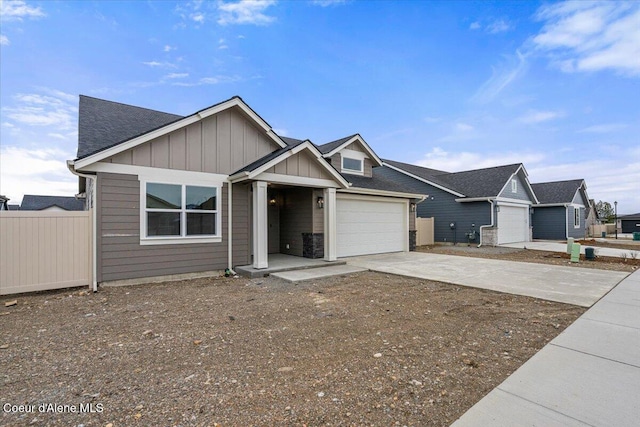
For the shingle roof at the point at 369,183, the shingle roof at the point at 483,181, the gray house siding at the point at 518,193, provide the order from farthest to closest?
the gray house siding at the point at 518,193 < the shingle roof at the point at 483,181 < the shingle roof at the point at 369,183

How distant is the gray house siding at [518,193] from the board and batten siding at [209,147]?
14.8 m

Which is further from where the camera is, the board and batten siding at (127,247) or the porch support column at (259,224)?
the porch support column at (259,224)

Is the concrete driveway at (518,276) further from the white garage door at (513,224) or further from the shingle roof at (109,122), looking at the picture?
the white garage door at (513,224)

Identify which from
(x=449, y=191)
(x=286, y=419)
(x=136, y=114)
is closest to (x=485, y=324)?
(x=286, y=419)

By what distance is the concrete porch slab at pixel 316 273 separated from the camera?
23.8ft

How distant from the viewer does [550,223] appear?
2158 cm

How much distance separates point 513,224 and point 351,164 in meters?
12.9

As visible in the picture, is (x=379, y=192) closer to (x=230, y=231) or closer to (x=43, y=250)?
(x=230, y=231)

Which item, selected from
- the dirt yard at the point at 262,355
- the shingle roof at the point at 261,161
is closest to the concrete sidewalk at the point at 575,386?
the dirt yard at the point at 262,355

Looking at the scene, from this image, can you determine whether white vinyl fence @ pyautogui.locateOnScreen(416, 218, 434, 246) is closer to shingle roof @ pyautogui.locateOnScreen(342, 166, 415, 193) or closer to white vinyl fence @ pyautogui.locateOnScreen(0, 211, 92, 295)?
shingle roof @ pyautogui.locateOnScreen(342, 166, 415, 193)

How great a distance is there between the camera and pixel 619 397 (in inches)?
93.8

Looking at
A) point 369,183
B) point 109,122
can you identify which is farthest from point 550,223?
point 109,122

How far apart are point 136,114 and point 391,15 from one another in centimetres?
1049

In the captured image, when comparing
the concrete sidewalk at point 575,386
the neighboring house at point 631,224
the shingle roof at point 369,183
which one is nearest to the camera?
the concrete sidewalk at point 575,386
